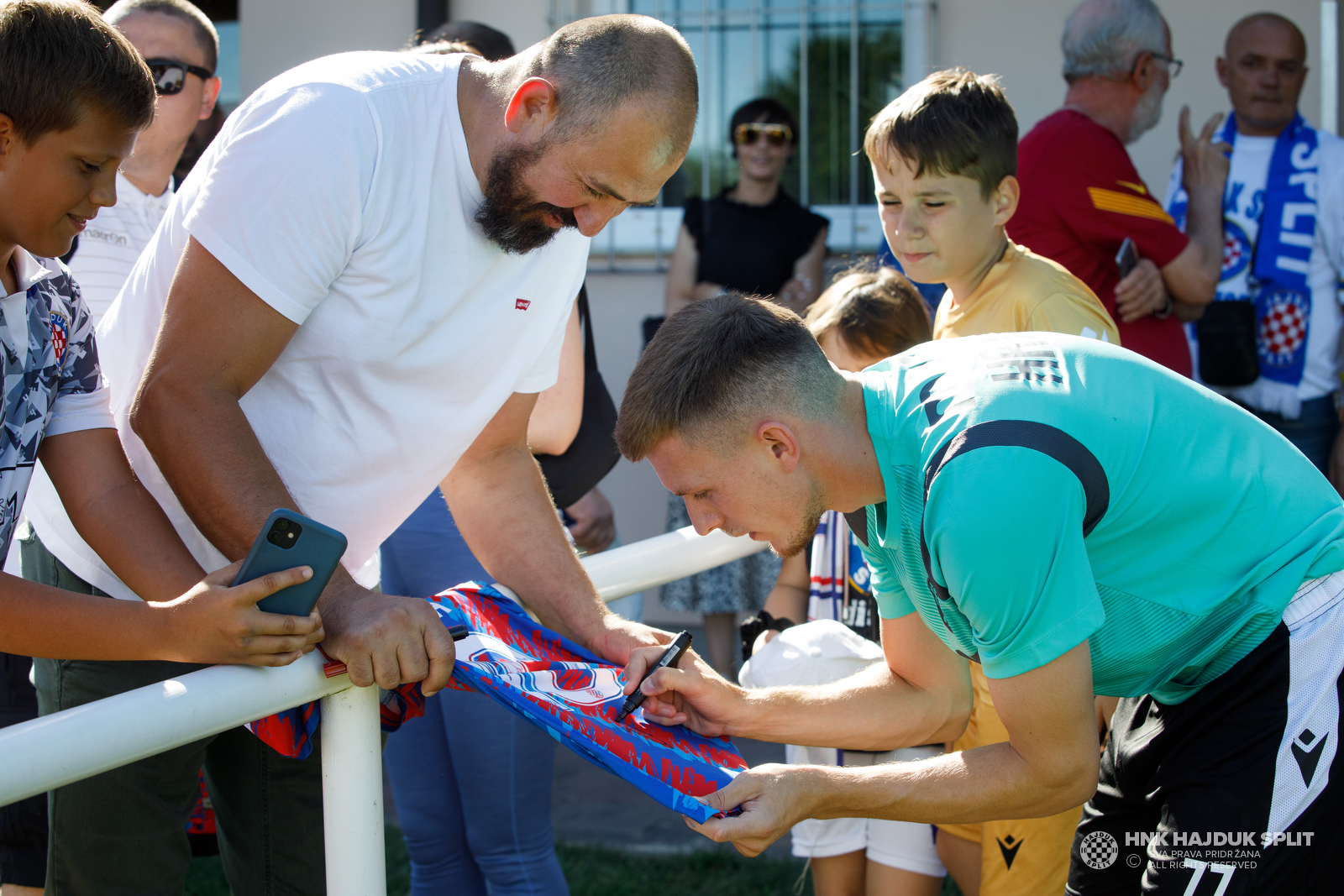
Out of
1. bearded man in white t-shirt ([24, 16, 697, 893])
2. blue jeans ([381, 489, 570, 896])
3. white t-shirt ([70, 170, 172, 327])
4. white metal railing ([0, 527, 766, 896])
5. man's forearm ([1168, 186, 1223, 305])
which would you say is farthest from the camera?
man's forearm ([1168, 186, 1223, 305])

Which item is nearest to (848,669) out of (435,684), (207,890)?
(435,684)

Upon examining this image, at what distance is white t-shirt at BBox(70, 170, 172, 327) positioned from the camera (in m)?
2.61

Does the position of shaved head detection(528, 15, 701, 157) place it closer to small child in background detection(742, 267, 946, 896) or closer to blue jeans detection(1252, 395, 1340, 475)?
small child in background detection(742, 267, 946, 896)

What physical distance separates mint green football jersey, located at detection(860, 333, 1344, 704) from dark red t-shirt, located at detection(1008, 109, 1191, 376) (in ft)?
4.84

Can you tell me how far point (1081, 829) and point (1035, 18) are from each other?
3.82 m

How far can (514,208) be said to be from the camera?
1774 millimetres

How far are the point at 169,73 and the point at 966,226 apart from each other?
6.38 ft

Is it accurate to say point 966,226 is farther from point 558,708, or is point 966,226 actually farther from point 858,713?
point 558,708

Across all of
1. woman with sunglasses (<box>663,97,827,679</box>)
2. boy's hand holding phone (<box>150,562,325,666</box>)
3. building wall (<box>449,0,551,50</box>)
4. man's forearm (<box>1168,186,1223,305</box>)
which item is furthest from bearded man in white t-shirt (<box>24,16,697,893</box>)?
building wall (<box>449,0,551,50</box>)

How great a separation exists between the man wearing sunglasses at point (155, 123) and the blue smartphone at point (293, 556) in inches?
64.1

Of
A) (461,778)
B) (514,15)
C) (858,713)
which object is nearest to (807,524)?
(858,713)

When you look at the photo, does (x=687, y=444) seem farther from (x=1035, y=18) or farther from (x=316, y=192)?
(x=1035, y=18)

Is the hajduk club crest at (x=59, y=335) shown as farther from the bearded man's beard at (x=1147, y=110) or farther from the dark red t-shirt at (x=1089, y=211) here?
the bearded man's beard at (x=1147, y=110)

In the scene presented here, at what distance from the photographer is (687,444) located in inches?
63.8
